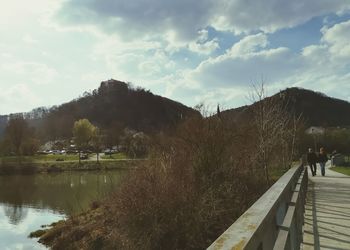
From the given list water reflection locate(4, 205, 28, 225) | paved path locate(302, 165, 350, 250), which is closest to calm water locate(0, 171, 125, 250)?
water reflection locate(4, 205, 28, 225)

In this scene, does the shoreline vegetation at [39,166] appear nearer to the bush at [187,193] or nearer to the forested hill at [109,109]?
the forested hill at [109,109]

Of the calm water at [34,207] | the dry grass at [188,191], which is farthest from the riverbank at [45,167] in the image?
the dry grass at [188,191]

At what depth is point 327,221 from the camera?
9242 mm

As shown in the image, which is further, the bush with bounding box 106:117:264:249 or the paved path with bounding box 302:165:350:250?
the bush with bounding box 106:117:264:249

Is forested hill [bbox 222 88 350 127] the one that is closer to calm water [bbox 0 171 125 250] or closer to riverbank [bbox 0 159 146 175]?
riverbank [bbox 0 159 146 175]

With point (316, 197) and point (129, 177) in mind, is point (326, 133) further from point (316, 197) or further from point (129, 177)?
point (129, 177)

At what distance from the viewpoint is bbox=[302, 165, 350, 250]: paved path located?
7.01 m

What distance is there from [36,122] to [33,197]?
119 metres

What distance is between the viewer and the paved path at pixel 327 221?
7.01 m

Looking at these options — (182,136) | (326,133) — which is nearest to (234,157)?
(182,136)

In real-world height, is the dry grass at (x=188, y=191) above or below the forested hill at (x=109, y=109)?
below

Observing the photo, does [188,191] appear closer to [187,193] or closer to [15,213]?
[187,193]

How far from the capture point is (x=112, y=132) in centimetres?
9169

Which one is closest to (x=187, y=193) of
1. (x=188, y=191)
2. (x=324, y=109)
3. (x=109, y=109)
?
(x=188, y=191)
